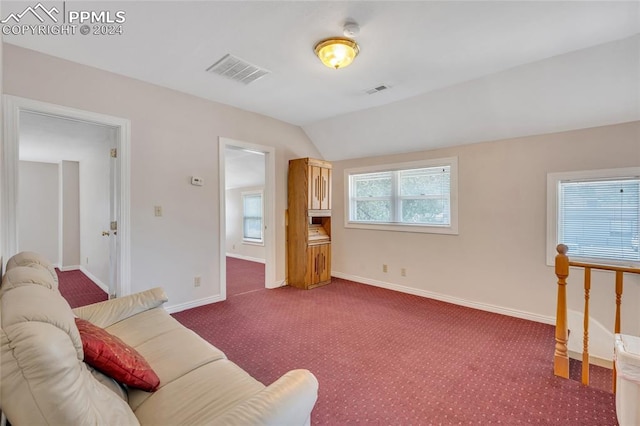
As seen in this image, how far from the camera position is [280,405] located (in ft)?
3.38

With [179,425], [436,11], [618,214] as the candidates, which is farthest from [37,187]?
[618,214]

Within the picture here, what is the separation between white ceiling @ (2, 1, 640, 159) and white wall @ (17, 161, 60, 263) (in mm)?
4745

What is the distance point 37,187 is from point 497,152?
26.8ft

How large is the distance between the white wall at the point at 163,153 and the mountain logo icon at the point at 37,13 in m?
0.42

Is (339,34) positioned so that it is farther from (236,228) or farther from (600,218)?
(236,228)

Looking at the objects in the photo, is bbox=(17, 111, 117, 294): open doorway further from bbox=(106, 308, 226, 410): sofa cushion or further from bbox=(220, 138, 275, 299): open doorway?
bbox=(106, 308, 226, 410): sofa cushion

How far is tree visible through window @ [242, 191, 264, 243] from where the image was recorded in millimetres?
7254

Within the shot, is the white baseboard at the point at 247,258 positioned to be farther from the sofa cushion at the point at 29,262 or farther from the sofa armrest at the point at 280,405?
the sofa armrest at the point at 280,405

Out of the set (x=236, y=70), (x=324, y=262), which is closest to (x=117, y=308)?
(x=236, y=70)

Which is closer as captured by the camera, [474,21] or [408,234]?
[474,21]

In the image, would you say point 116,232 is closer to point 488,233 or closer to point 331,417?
point 331,417

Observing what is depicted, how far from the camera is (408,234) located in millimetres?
4363

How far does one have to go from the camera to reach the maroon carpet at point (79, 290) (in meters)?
4.05

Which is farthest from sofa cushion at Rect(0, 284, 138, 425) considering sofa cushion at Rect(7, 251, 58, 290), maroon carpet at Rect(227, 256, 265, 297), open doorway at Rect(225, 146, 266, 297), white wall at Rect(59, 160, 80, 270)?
white wall at Rect(59, 160, 80, 270)
